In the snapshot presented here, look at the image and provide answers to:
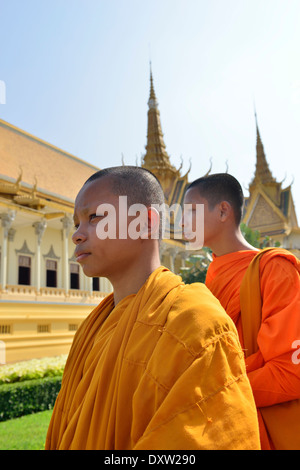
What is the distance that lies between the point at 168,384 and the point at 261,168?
27.7 metres

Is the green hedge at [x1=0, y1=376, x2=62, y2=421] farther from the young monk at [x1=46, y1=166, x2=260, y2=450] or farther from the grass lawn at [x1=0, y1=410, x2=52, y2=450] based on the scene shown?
the young monk at [x1=46, y1=166, x2=260, y2=450]

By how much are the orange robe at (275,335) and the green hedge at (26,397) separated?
5861 mm

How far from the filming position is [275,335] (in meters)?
1.33

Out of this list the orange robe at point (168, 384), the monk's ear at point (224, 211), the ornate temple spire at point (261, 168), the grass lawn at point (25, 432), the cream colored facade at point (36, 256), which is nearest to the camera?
the orange robe at point (168, 384)

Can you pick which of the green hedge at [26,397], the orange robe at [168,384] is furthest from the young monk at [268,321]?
the green hedge at [26,397]

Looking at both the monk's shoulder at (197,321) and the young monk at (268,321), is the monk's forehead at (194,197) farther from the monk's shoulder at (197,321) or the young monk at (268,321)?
the monk's shoulder at (197,321)

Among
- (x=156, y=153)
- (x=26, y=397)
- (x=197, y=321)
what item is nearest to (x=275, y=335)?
(x=197, y=321)

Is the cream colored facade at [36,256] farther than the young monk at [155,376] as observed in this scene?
Yes

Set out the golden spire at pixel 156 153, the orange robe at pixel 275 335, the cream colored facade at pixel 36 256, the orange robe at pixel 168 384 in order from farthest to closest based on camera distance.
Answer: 1. the golden spire at pixel 156 153
2. the cream colored facade at pixel 36 256
3. the orange robe at pixel 275 335
4. the orange robe at pixel 168 384

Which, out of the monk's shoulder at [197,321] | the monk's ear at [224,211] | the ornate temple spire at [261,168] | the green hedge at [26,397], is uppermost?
the ornate temple spire at [261,168]

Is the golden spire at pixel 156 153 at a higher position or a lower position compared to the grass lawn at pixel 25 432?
higher

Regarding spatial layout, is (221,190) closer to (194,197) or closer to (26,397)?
(194,197)

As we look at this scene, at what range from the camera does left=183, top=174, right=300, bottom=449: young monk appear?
1305 mm

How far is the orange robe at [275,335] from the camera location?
1.30m
